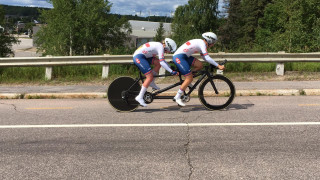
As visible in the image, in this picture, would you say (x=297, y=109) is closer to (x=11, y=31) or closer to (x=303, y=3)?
(x=303, y=3)

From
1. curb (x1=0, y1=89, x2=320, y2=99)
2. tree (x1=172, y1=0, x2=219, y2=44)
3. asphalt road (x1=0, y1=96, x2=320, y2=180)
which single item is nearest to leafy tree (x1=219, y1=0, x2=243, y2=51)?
tree (x1=172, y1=0, x2=219, y2=44)

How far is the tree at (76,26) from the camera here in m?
32.2

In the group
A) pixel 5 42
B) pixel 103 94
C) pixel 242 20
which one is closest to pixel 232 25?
pixel 242 20

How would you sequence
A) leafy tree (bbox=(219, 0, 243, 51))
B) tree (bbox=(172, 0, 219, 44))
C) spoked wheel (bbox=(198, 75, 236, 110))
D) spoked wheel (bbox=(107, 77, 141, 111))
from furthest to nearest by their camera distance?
tree (bbox=(172, 0, 219, 44))
leafy tree (bbox=(219, 0, 243, 51))
spoked wheel (bbox=(107, 77, 141, 111))
spoked wheel (bbox=(198, 75, 236, 110))

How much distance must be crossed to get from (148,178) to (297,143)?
2.47 meters

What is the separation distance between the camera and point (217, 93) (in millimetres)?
7145

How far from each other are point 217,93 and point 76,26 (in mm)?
28377

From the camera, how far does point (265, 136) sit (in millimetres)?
5234

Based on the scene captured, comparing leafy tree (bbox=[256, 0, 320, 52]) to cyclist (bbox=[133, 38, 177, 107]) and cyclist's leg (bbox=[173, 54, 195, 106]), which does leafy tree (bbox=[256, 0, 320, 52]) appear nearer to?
cyclist's leg (bbox=[173, 54, 195, 106])

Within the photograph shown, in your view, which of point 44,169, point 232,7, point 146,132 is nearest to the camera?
point 44,169

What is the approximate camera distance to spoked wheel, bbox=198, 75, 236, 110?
7.06 metres

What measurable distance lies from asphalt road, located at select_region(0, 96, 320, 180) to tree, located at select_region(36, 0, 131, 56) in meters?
24.4

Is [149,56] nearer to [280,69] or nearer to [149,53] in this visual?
[149,53]

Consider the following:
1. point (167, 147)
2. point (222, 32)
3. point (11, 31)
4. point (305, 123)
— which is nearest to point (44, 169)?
point (167, 147)
